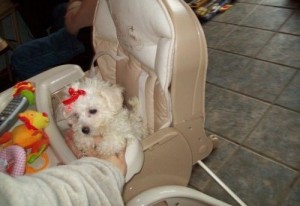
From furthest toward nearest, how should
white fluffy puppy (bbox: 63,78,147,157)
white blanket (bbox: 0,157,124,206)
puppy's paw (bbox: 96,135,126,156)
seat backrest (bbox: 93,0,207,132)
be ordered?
white fluffy puppy (bbox: 63,78,147,157) < puppy's paw (bbox: 96,135,126,156) < seat backrest (bbox: 93,0,207,132) < white blanket (bbox: 0,157,124,206)

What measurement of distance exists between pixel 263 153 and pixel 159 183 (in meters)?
Result: 0.65

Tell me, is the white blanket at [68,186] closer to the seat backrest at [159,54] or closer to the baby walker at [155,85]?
the baby walker at [155,85]

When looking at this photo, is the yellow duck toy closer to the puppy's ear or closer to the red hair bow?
the red hair bow

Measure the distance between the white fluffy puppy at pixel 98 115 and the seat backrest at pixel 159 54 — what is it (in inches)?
2.6

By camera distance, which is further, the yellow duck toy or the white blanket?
the yellow duck toy

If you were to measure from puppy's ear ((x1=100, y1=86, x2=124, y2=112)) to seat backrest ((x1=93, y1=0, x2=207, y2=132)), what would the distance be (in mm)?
66

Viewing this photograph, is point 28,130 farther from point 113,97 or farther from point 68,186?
point 68,186

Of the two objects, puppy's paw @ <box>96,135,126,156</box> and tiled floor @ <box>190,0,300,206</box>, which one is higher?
puppy's paw @ <box>96,135,126,156</box>

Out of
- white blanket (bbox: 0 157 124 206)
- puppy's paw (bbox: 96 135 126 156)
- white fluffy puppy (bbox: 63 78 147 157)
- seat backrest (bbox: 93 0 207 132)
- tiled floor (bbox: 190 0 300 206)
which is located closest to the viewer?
white blanket (bbox: 0 157 124 206)

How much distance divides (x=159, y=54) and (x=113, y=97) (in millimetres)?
298

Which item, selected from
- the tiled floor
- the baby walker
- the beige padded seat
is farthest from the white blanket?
the tiled floor

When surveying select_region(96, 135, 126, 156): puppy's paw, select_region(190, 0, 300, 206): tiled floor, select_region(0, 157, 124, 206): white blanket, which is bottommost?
select_region(190, 0, 300, 206): tiled floor

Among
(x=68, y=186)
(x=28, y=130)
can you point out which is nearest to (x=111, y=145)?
(x=28, y=130)

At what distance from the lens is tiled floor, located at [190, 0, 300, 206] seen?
1376mm
